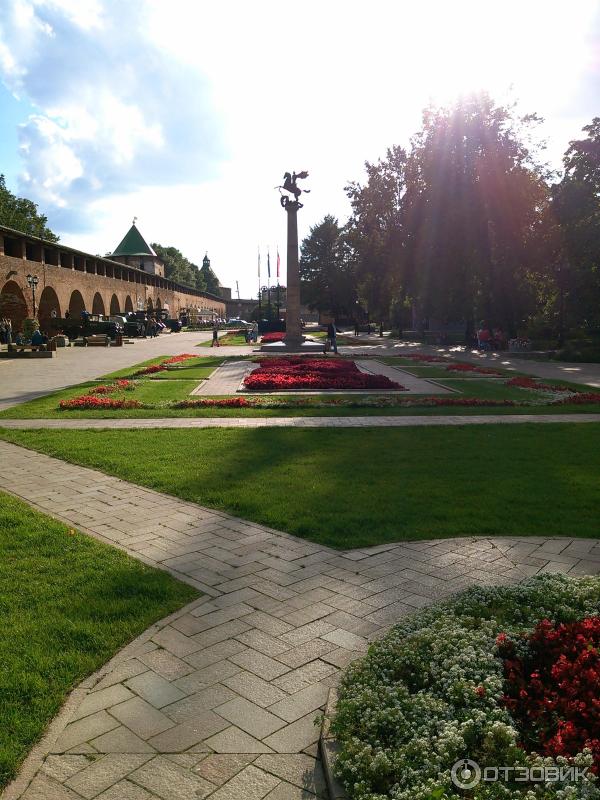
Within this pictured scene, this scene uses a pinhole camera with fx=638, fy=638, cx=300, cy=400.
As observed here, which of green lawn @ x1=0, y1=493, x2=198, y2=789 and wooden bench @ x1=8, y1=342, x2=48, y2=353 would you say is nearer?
green lawn @ x1=0, y1=493, x2=198, y2=789

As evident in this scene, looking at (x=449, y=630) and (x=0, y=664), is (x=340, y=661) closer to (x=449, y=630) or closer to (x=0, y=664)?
(x=449, y=630)

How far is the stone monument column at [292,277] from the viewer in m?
33.8

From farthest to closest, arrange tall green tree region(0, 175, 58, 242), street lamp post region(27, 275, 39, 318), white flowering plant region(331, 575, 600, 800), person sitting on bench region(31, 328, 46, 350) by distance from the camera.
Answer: tall green tree region(0, 175, 58, 242)
street lamp post region(27, 275, 39, 318)
person sitting on bench region(31, 328, 46, 350)
white flowering plant region(331, 575, 600, 800)

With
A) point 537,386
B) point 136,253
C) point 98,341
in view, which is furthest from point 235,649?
point 136,253

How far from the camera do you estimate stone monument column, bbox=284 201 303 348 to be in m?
33.8

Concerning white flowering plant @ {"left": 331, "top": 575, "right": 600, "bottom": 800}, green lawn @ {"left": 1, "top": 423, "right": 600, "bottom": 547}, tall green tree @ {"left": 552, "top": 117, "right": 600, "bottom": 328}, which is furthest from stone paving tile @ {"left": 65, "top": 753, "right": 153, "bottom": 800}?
tall green tree @ {"left": 552, "top": 117, "right": 600, "bottom": 328}

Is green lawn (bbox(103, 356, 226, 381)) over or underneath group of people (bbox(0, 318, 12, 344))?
underneath

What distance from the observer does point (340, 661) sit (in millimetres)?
3512

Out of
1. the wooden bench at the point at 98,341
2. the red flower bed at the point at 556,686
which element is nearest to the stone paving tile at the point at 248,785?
the red flower bed at the point at 556,686

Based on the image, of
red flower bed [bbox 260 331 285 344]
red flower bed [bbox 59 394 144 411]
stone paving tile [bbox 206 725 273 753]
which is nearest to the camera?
stone paving tile [bbox 206 725 273 753]

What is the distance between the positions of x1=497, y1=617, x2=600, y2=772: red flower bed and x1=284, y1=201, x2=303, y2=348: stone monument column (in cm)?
3036

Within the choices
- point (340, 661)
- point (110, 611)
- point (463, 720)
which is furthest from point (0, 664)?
point (463, 720)

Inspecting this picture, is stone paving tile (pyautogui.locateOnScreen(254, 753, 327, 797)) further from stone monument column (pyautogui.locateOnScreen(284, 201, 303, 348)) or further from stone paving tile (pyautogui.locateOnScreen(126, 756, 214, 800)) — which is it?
stone monument column (pyautogui.locateOnScreen(284, 201, 303, 348))

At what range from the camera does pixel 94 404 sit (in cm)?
1366
